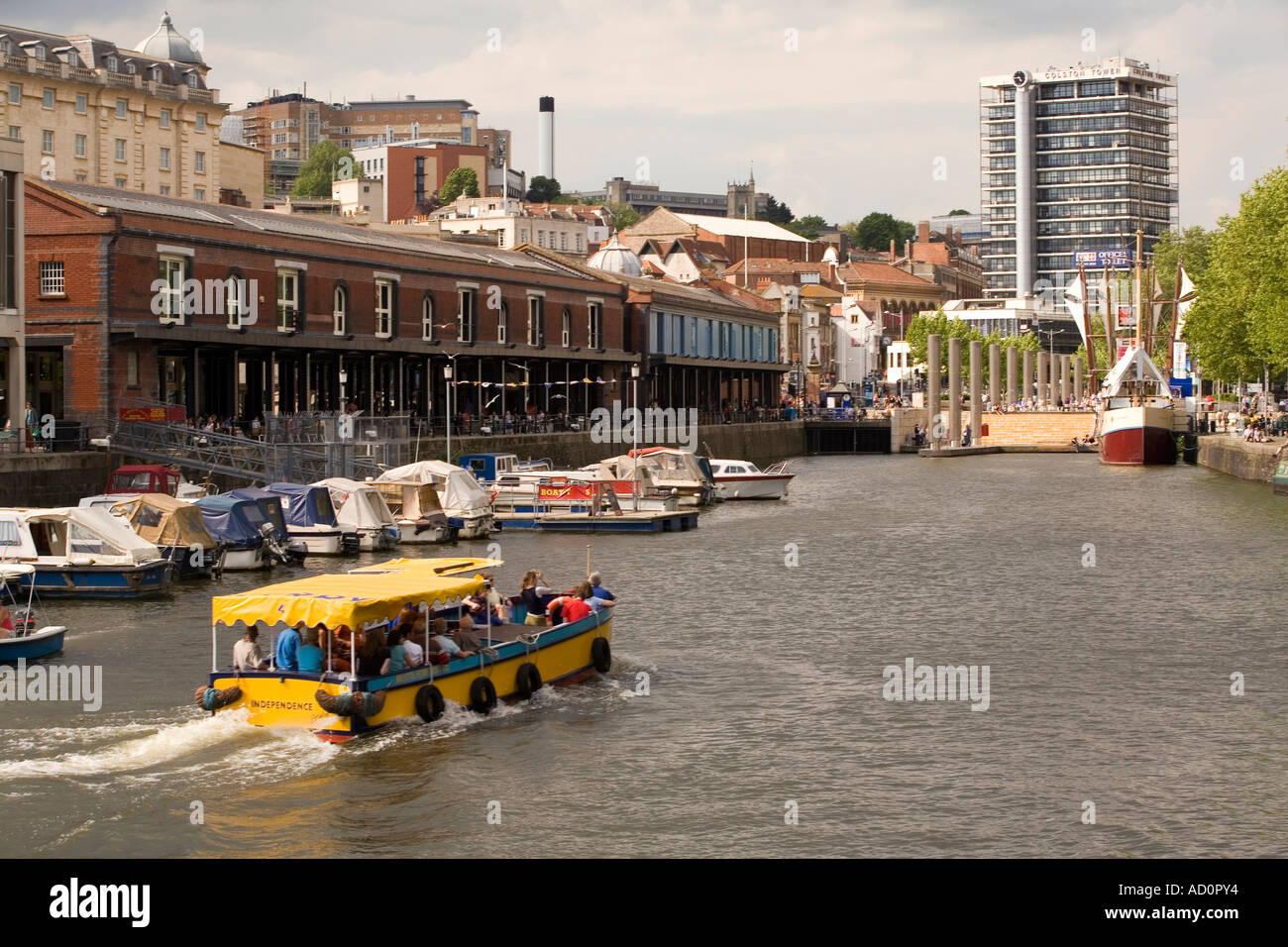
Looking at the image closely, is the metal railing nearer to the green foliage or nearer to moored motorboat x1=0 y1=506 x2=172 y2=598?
moored motorboat x1=0 y1=506 x2=172 y2=598

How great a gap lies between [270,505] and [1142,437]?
81699 millimetres

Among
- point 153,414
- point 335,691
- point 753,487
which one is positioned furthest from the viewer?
point 753,487

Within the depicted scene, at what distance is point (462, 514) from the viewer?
6222cm

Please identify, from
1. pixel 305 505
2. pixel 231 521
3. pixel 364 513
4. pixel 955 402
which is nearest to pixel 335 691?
pixel 231 521

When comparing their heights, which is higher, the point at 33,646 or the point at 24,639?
the point at 24,639

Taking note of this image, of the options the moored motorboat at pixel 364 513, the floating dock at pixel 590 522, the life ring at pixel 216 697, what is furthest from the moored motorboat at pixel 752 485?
the life ring at pixel 216 697

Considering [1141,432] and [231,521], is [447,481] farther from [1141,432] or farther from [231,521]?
[1141,432]

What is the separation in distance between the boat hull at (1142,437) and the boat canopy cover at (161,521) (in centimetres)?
8600

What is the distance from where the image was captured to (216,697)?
27.3 m

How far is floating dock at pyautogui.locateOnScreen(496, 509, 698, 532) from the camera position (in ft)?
219

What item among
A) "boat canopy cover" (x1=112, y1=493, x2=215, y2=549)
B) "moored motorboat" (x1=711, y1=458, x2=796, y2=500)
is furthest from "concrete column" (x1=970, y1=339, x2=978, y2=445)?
"boat canopy cover" (x1=112, y1=493, x2=215, y2=549)

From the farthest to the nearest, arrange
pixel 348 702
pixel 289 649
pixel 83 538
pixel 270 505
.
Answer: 1. pixel 270 505
2. pixel 83 538
3. pixel 289 649
4. pixel 348 702

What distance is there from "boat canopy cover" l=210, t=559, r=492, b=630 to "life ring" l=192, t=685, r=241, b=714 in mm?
1278
